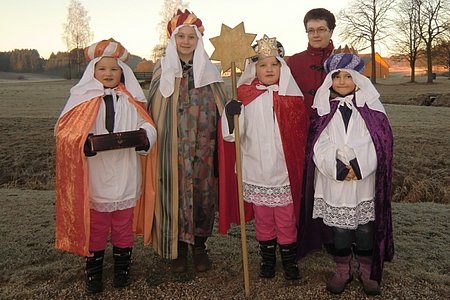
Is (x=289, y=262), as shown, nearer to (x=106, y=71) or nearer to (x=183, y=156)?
(x=183, y=156)

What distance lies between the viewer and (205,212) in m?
4.32

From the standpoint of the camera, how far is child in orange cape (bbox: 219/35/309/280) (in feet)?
13.2

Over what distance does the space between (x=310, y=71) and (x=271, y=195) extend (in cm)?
134

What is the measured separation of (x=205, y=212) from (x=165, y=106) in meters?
1.05

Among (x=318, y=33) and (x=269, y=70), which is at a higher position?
(x=318, y=33)

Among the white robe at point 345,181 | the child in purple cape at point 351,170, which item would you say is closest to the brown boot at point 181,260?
the child in purple cape at point 351,170

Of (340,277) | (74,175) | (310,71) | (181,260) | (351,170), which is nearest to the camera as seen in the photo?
(351,170)

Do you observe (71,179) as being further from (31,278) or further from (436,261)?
(436,261)

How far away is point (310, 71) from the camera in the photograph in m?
4.54

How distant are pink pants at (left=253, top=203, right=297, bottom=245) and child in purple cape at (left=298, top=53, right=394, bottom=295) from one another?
9.0 inches

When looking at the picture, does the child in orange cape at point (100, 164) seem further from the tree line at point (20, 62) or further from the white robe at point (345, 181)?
the tree line at point (20, 62)

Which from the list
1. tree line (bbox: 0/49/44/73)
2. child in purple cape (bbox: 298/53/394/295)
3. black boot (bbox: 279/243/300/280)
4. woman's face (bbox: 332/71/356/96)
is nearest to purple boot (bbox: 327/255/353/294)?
child in purple cape (bbox: 298/53/394/295)

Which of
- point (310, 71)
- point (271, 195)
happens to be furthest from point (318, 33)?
point (271, 195)

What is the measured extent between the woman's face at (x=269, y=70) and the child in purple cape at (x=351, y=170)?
1.48 ft
